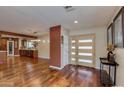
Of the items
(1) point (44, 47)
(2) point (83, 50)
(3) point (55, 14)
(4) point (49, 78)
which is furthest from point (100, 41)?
(1) point (44, 47)

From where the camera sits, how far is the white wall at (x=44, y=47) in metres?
9.48

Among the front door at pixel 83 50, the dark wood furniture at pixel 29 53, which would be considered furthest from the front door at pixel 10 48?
the front door at pixel 83 50

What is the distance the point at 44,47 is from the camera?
985cm

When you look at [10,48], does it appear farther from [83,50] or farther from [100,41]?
[100,41]

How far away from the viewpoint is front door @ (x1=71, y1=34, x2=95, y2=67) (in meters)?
5.68

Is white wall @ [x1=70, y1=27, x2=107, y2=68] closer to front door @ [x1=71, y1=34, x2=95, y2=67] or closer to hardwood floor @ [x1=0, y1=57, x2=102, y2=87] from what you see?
front door @ [x1=71, y1=34, x2=95, y2=67]

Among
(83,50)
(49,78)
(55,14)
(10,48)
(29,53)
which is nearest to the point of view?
(55,14)

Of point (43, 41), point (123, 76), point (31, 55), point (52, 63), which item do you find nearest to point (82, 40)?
point (52, 63)

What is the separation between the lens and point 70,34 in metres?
6.54

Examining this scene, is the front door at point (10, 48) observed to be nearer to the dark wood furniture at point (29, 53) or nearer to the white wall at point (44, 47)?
the dark wood furniture at point (29, 53)

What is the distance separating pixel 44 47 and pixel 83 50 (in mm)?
4986

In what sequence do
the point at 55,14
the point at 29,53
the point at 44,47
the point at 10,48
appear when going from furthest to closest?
the point at 10,48 → the point at 29,53 → the point at 44,47 → the point at 55,14
